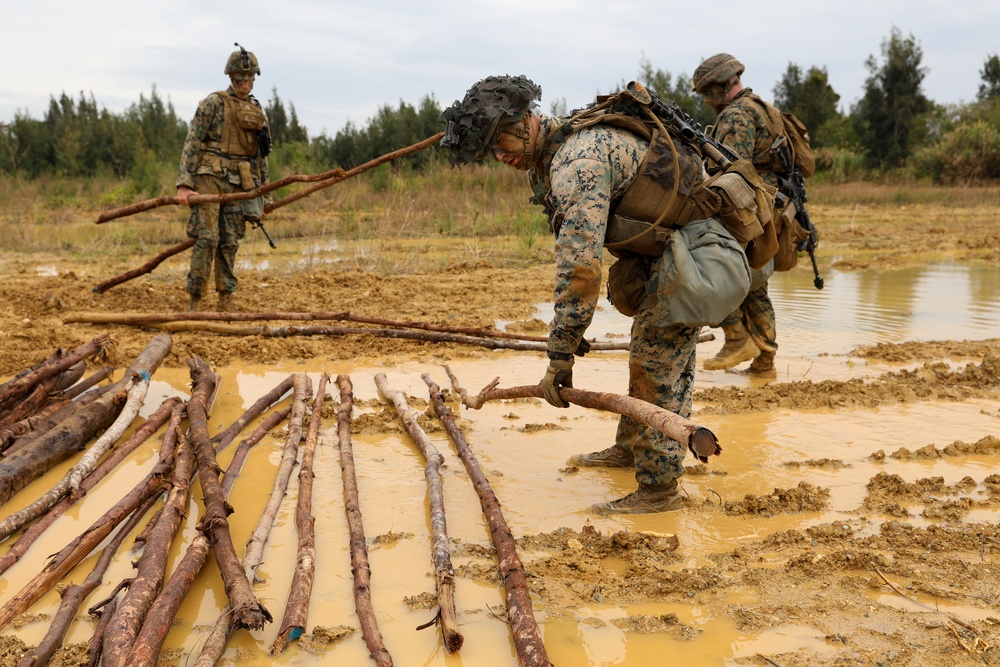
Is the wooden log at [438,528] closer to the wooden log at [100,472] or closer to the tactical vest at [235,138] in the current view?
the wooden log at [100,472]

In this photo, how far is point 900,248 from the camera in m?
14.2

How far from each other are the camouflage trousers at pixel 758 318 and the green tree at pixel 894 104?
28656mm

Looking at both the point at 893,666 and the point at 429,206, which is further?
the point at 429,206

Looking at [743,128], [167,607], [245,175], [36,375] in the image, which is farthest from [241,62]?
[167,607]

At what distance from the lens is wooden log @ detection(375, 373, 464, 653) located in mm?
2625

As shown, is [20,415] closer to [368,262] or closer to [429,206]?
[368,262]

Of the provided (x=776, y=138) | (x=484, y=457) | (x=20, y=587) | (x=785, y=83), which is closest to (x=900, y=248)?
(x=776, y=138)

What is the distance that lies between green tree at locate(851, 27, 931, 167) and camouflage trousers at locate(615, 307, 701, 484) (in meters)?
31.4

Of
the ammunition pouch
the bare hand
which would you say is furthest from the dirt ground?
the bare hand

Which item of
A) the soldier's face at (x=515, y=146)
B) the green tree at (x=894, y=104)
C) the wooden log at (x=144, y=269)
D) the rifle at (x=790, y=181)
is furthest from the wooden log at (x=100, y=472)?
the green tree at (x=894, y=104)

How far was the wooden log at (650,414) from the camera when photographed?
8.16ft

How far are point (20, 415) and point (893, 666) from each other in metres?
4.31

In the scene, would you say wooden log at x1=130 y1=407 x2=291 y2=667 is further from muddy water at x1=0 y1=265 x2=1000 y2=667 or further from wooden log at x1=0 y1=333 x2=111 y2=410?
wooden log at x1=0 y1=333 x2=111 y2=410

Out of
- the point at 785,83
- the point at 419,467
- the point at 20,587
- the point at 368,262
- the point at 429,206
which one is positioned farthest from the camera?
the point at 785,83
